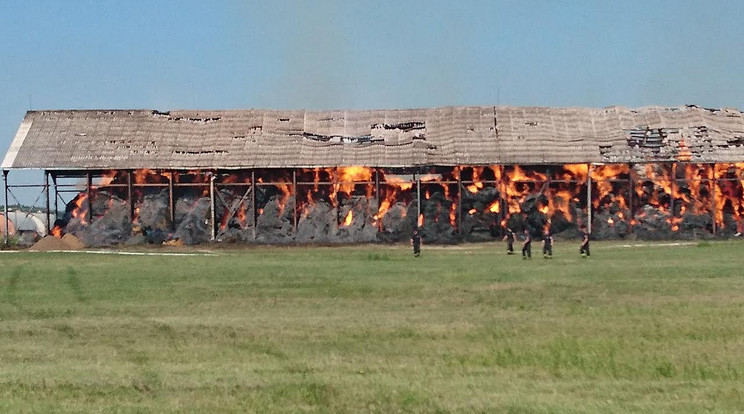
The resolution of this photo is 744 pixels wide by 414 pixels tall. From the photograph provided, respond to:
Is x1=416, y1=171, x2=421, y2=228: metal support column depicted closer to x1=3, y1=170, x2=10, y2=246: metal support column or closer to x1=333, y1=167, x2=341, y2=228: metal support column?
x1=333, y1=167, x2=341, y2=228: metal support column

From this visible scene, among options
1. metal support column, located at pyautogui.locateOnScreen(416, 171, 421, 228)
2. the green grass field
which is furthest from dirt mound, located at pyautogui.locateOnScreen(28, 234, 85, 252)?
the green grass field

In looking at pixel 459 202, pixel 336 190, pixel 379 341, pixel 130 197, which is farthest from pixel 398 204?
pixel 379 341

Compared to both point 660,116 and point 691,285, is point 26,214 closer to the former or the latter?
point 660,116

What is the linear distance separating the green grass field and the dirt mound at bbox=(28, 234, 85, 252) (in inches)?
900

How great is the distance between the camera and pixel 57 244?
59.7m

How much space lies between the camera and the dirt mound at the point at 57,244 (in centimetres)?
5897

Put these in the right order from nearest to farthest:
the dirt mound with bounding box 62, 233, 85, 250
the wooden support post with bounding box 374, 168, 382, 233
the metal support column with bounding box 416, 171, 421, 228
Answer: the dirt mound with bounding box 62, 233, 85, 250
the metal support column with bounding box 416, 171, 421, 228
the wooden support post with bounding box 374, 168, 382, 233

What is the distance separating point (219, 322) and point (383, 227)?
39.9 meters

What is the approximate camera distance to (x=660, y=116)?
66.6 meters

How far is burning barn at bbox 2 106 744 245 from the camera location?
204 ft

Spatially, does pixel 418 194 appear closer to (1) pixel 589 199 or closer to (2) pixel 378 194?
(2) pixel 378 194

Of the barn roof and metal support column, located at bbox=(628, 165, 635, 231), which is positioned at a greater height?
the barn roof

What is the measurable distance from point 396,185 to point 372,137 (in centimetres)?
360

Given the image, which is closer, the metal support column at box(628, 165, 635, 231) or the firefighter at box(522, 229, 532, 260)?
the firefighter at box(522, 229, 532, 260)
